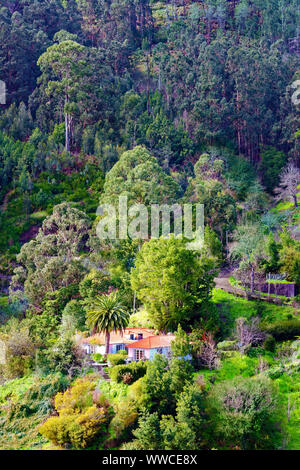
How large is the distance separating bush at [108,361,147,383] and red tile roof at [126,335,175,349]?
81.7 inches

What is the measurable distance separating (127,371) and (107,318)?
4475 mm

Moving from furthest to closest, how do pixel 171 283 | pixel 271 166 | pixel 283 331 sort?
pixel 271 166 → pixel 171 283 → pixel 283 331

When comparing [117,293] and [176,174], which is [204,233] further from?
[176,174]

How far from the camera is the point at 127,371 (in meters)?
39.7

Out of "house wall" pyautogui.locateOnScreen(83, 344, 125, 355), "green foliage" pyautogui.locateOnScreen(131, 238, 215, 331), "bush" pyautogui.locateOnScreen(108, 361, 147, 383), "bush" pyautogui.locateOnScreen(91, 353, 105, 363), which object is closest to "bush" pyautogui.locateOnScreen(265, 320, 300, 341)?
"green foliage" pyautogui.locateOnScreen(131, 238, 215, 331)

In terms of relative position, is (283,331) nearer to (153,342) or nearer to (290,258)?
(290,258)

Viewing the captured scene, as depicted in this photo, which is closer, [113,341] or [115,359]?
[115,359]

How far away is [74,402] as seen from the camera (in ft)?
120

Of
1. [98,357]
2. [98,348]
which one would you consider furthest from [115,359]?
[98,348]

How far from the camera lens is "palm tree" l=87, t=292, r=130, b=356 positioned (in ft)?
139

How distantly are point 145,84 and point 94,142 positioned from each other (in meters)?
24.7

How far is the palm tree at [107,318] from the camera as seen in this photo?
42.5 m

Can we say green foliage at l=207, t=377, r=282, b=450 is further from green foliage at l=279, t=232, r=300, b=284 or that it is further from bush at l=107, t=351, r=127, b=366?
green foliage at l=279, t=232, r=300, b=284

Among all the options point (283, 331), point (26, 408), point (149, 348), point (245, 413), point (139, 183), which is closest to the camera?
point (245, 413)
